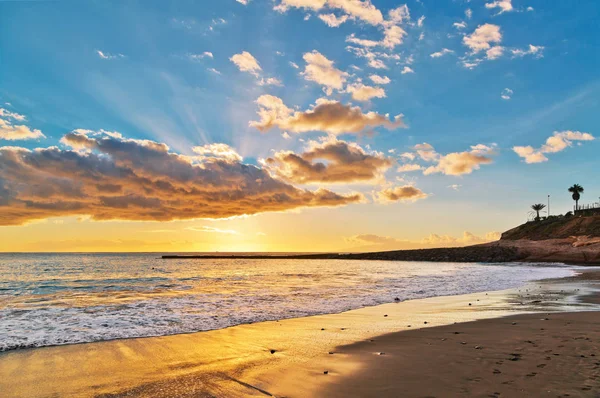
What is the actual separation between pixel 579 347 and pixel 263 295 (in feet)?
48.9

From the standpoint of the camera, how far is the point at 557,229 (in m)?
102

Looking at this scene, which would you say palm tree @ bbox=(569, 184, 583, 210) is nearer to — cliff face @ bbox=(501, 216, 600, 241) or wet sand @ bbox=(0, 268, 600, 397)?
cliff face @ bbox=(501, 216, 600, 241)

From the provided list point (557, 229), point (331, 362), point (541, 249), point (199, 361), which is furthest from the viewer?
point (557, 229)

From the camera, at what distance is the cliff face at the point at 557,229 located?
293ft

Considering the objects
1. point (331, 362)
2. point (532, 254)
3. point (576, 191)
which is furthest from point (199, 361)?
point (576, 191)

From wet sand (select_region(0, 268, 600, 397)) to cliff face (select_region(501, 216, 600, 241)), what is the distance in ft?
307

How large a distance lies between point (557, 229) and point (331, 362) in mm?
119132

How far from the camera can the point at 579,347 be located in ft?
25.5

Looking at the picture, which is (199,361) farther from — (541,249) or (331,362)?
(541,249)

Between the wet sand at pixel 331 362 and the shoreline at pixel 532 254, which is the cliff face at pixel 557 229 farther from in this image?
the wet sand at pixel 331 362

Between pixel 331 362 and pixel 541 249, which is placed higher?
pixel 541 249

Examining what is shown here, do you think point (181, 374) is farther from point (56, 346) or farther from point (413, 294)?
point (413, 294)

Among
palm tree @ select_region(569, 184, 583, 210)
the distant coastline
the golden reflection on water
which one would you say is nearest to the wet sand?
the golden reflection on water

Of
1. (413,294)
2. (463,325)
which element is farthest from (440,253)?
(463,325)
